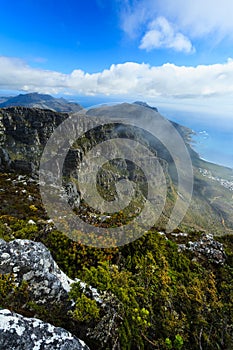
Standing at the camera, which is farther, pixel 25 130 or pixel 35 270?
pixel 25 130

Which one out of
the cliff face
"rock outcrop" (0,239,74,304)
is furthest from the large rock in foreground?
the cliff face

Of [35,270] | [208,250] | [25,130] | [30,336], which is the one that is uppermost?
[30,336]

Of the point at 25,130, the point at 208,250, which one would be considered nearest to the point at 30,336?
the point at 208,250

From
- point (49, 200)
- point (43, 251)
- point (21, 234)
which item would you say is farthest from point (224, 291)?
point (49, 200)

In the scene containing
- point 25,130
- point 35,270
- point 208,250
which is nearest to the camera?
point 35,270

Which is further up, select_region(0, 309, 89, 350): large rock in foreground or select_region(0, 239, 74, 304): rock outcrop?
select_region(0, 309, 89, 350): large rock in foreground

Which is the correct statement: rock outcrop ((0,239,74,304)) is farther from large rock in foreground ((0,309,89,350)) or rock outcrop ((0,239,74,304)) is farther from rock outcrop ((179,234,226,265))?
rock outcrop ((179,234,226,265))

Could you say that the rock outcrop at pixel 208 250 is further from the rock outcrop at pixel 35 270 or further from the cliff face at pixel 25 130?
the cliff face at pixel 25 130

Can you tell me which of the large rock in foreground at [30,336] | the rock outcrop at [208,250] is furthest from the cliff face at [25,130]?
the large rock in foreground at [30,336]

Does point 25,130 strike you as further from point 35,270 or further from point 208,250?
point 35,270

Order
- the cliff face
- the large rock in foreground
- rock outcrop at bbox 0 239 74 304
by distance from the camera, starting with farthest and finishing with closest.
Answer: the cliff face < rock outcrop at bbox 0 239 74 304 < the large rock in foreground
